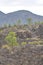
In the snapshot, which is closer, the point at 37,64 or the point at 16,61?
the point at 37,64

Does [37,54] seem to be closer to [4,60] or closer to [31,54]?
[31,54]

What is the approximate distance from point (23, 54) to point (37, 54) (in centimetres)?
368

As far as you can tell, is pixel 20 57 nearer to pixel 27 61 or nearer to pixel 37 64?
pixel 27 61

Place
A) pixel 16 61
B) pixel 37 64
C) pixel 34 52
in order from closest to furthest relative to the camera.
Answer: pixel 37 64, pixel 16 61, pixel 34 52

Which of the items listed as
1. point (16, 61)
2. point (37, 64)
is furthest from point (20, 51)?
point (37, 64)

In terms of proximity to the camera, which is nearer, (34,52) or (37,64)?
(37,64)

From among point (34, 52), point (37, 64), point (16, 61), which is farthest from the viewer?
point (34, 52)

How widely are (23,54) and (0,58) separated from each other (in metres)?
5.82

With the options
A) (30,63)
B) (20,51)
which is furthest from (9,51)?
(30,63)

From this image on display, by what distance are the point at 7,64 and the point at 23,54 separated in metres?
6.57

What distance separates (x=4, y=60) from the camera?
144 ft

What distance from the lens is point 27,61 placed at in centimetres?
4350

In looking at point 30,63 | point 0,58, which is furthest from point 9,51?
point 30,63

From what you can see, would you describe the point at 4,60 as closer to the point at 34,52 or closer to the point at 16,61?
the point at 16,61
